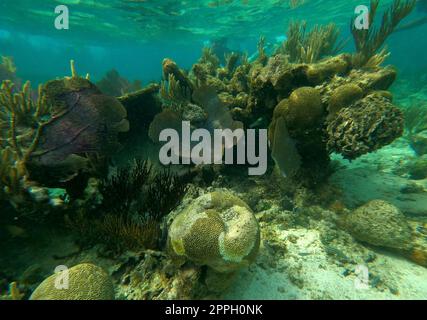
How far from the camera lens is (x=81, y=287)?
8.98ft

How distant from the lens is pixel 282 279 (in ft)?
10.8

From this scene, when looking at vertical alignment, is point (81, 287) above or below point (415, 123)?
below

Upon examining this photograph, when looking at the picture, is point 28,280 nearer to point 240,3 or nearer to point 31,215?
point 31,215

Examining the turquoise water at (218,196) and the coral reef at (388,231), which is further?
the coral reef at (388,231)

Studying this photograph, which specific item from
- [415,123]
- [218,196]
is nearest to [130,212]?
[218,196]

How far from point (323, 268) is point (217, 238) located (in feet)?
5.60

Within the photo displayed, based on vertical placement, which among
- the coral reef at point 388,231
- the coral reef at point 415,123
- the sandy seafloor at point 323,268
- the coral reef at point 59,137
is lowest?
the sandy seafloor at point 323,268

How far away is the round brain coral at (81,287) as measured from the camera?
105 inches

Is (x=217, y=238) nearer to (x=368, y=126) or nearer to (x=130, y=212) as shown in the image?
(x=130, y=212)

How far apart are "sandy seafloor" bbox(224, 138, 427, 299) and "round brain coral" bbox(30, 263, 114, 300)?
1.37 metres

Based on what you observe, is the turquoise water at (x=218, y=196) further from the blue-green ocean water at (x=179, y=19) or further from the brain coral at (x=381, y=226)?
the blue-green ocean water at (x=179, y=19)

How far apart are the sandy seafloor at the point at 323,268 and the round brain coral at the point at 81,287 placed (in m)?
1.37

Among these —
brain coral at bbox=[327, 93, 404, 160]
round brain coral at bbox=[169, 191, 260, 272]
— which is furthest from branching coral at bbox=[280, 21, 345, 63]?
round brain coral at bbox=[169, 191, 260, 272]

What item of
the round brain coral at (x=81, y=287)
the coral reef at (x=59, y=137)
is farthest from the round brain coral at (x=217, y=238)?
the coral reef at (x=59, y=137)
